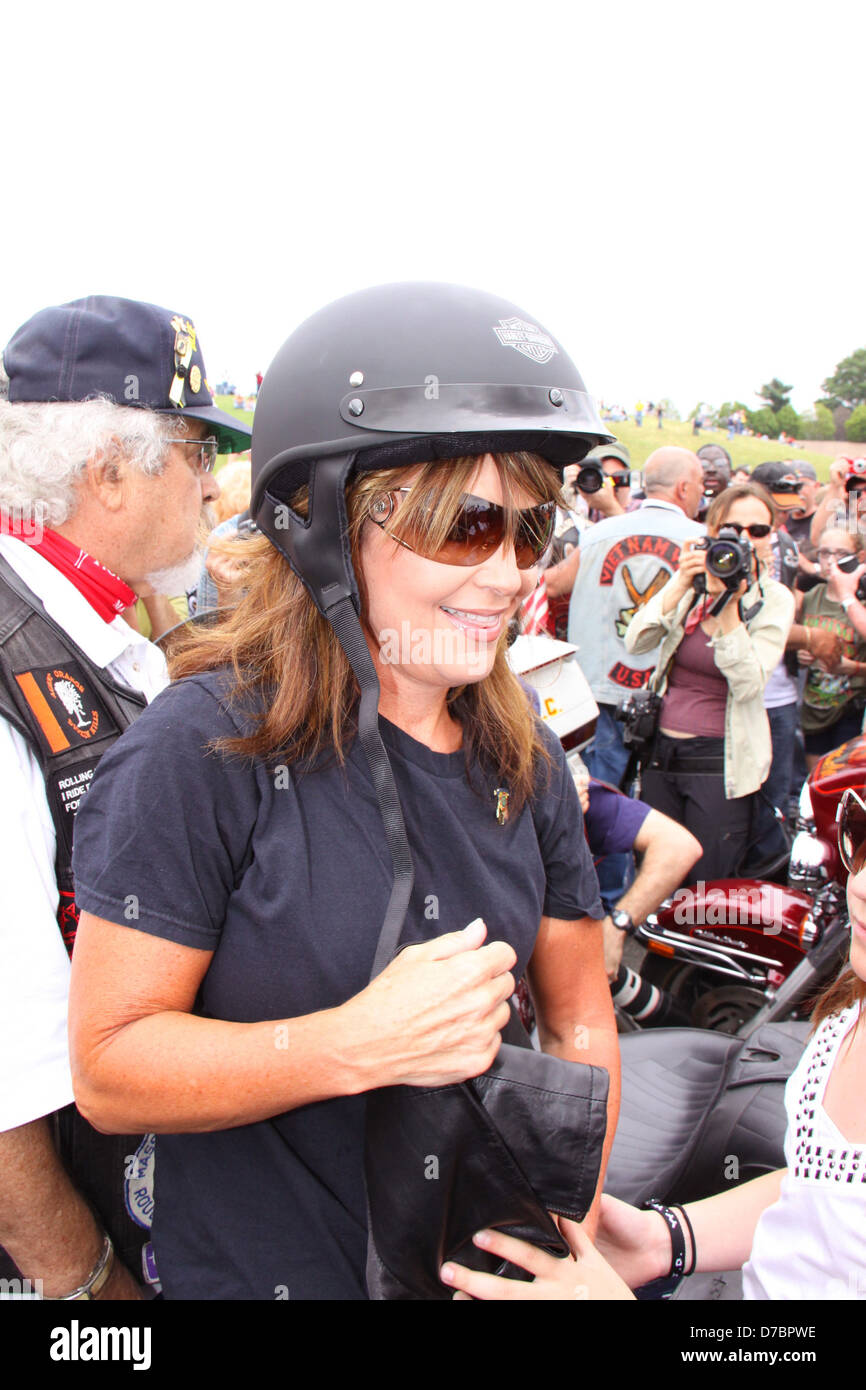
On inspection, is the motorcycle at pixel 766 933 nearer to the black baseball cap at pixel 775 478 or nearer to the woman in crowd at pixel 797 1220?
the woman in crowd at pixel 797 1220

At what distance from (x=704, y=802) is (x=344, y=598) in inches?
135

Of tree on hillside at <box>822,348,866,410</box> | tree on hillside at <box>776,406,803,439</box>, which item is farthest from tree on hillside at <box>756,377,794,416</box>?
tree on hillside at <box>776,406,803,439</box>

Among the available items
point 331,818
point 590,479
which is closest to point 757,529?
point 590,479

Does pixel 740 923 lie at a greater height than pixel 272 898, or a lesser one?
lesser

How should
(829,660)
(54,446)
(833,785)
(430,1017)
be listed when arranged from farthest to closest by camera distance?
1. (829,660)
2. (833,785)
3. (54,446)
4. (430,1017)

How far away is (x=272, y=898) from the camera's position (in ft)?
3.82

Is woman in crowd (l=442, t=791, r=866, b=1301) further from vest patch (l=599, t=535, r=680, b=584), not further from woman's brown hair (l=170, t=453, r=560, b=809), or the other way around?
vest patch (l=599, t=535, r=680, b=584)

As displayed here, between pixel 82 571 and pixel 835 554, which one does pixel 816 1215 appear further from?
pixel 835 554

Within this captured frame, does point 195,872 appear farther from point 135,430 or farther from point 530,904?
point 135,430

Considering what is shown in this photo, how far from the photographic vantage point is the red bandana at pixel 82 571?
1.79m

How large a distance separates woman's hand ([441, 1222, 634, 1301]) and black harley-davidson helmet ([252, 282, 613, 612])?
0.89 meters

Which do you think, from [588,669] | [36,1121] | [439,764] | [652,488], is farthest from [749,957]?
[652,488]

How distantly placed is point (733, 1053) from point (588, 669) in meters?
2.93
